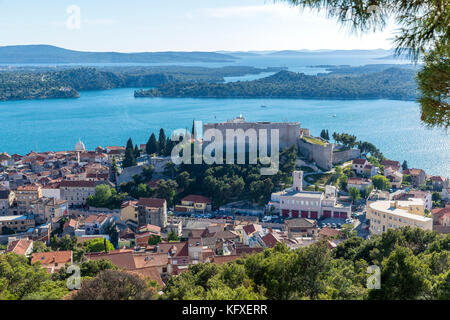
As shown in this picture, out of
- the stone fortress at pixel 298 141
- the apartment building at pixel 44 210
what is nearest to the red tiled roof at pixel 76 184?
the apartment building at pixel 44 210

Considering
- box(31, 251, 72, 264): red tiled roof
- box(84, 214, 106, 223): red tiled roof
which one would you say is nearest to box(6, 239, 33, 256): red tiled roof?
box(31, 251, 72, 264): red tiled roof

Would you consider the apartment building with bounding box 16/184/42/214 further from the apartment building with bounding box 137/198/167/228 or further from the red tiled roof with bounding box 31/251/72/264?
the red tiled roof with bounding box 31/251/72/264

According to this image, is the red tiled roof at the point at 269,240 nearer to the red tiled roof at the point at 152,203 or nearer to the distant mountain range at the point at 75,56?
the red tiled roof at the point at 152,203

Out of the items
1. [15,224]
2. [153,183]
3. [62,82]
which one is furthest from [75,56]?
[15,224]

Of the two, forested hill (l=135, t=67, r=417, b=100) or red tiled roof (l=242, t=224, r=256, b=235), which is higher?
forested hill (l=135, t=67, r=417, b=100)
